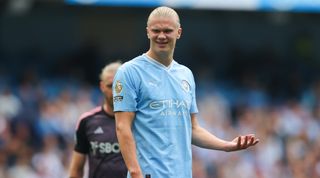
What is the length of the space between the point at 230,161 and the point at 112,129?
7.88m

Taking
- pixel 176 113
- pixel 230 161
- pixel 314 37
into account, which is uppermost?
pixel 314 37

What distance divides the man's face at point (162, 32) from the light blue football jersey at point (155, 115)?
0.45 feet

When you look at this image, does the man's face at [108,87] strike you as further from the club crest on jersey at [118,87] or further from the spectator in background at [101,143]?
the club crest on jersey at [118,87]

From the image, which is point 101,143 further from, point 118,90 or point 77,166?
point 118,90

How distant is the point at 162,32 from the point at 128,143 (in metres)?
0.79

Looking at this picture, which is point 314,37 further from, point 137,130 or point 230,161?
point 137,130

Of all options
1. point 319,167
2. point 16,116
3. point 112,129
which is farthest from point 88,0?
point 112,129

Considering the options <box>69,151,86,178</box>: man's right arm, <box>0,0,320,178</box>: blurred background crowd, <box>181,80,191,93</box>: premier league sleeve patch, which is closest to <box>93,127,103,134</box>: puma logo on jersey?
<box>69,151,86,178</box>: man's right arm

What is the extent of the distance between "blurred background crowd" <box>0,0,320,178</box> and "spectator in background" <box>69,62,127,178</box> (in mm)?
4938

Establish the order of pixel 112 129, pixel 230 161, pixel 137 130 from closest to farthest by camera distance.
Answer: pixel 137 130 < pixel 112 129 < pixel 230 161

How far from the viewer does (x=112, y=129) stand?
8141 mm

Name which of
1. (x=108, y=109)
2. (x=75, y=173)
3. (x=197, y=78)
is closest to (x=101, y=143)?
(x=108, y=109)

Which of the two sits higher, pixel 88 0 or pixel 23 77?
pixel 88 0

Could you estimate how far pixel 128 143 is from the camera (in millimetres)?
6102
